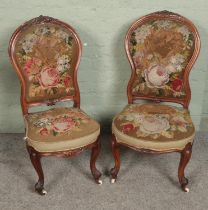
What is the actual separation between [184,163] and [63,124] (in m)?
0.67

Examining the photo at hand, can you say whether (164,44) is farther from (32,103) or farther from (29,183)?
(29,183)

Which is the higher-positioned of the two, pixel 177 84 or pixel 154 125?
pixel 177 84

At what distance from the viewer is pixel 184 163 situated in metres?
1.94

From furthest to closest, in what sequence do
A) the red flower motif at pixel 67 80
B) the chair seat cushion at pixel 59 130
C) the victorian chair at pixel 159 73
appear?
the red flower motif at pixel 67 80 < the victorian chair at pixel 159 73 < the chair seat cushion at pixel 59 130

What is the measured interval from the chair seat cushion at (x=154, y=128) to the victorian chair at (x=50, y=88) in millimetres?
158

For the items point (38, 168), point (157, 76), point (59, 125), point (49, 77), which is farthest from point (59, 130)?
point (157, 76)

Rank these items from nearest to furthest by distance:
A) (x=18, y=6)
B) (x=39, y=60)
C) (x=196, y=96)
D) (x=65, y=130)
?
(x=65, y=130)
(x=39, y=60)
(x=18, y=6)
(x=196, y=96)

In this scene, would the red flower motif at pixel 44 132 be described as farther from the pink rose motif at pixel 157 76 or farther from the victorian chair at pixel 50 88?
the pink rose motif at pixel 157 76

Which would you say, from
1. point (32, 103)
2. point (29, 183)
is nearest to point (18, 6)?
point (32, 103)

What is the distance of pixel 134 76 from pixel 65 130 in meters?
0.54

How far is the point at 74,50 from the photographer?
80.7 inches

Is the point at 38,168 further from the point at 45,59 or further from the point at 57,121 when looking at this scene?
the point at 45,59

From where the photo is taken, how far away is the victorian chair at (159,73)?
6.38 ft

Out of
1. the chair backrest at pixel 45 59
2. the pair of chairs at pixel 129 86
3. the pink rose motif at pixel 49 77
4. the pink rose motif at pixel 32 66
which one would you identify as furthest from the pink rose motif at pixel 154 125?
the pink rose motif at pixel 32 66
